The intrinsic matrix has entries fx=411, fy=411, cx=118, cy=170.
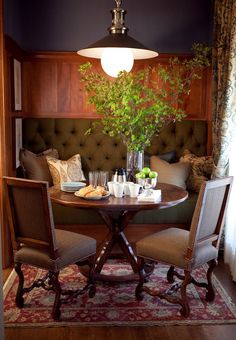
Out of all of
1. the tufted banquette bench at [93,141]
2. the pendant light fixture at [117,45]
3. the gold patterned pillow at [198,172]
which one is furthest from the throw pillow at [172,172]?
the pendant light fixture at [117,45]

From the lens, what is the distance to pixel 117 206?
249 centimetres

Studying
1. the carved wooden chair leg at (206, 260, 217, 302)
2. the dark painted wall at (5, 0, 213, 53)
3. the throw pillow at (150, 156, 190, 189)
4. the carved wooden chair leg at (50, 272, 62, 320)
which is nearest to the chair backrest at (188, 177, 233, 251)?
the carved wooden chair leg at (206, 260, 217, 302)

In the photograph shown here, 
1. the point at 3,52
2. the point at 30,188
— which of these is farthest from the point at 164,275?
the point at 3,52

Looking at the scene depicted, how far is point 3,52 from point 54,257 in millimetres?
1664

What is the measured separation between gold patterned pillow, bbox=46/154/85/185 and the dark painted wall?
1.19 m

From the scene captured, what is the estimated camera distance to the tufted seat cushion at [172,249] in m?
2.51

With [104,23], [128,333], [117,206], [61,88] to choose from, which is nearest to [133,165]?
[117,206]

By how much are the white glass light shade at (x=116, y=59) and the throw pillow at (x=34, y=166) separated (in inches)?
47.9

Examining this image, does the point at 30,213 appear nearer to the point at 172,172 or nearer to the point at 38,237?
the point at 38,237

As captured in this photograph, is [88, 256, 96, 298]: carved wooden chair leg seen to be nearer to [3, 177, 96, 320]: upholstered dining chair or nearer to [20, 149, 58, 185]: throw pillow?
[3, 177, 96, 320]: upholstered dining chair

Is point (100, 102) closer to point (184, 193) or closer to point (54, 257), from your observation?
point (184, 193)

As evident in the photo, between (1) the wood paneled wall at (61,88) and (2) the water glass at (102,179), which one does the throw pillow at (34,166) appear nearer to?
(1) the wood paneled wall at (61,88)

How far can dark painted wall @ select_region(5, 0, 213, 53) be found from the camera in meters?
4.07

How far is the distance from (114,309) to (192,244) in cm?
68
